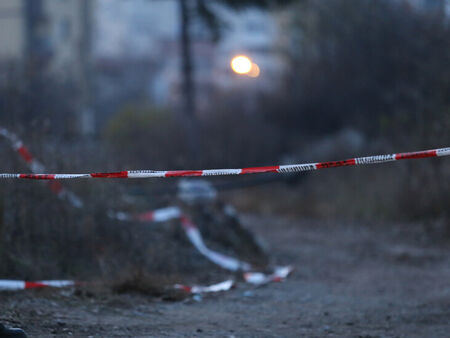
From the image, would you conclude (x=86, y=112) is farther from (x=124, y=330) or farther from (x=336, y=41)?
(x=124, y=330)

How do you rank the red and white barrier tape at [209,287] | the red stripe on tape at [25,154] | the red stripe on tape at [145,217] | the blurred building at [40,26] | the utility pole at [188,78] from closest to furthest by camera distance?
the red and white barrier tape at [209,287]
the red stripe on tape at [25,154]
the red stripe on tape at [145,217]
the utility pole at [188,78]
the blurred building at [40,26]

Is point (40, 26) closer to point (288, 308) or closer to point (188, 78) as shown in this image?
point (188, 78)

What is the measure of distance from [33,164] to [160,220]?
2.39 metres

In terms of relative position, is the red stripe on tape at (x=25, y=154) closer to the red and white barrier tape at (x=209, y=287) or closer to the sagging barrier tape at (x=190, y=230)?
the sagging barrier tape at (x=190, y=230)

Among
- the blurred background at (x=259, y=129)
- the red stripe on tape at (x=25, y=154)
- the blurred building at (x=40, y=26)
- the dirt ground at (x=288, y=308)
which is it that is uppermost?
the blurred building at (x=40, y=26)

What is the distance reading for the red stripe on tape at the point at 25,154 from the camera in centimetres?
909

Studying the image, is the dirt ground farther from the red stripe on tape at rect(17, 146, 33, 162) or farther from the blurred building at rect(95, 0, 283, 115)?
the blurred building at rect(95, 0, 283, 115)

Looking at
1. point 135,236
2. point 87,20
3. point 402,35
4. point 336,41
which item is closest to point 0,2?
point 87,20

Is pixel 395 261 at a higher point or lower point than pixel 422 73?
lower

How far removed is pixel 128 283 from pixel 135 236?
1929 millimetres

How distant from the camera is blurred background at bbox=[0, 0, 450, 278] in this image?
8.95 metres

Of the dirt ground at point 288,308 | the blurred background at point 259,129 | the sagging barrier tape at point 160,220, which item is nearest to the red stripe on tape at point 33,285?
the sagging barrier tape at point 160,220

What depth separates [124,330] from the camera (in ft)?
20.1

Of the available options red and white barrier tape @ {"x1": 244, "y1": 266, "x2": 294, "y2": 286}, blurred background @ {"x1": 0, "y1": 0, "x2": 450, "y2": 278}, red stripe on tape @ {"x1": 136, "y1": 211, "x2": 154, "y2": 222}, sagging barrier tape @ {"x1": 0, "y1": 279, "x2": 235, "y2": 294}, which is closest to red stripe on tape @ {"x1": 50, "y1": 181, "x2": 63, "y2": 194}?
blurred background @ {"x1": 0, "y1": 0, "x2": 450, "y2": 278}
